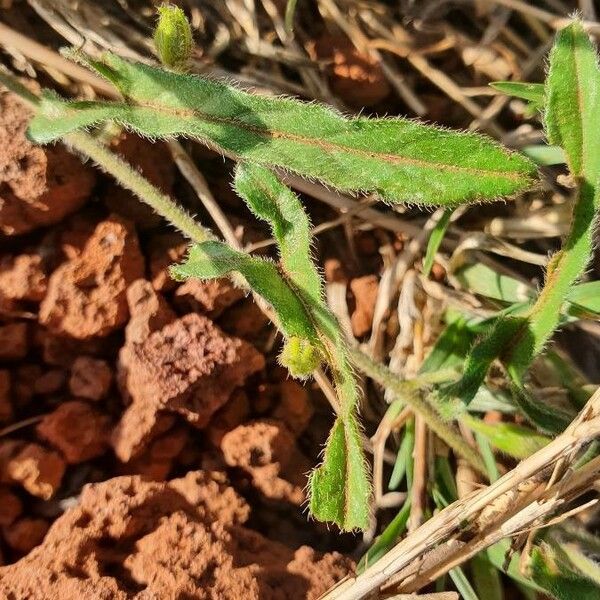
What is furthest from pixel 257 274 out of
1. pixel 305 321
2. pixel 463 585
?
pixel 463 585

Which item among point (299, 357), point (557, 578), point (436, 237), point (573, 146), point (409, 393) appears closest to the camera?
point (299, 357)

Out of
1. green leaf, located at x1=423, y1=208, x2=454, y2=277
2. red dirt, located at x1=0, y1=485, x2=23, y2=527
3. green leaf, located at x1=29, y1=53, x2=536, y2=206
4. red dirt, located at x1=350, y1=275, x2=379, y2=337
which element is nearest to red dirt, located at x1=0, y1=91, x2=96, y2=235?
green leaf, located at x1=29, y1=53, x2=536, y2=206

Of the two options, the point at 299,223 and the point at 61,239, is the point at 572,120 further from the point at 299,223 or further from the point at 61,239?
the point at 61,239

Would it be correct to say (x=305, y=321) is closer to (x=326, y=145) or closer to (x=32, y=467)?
(x=326, y=145)

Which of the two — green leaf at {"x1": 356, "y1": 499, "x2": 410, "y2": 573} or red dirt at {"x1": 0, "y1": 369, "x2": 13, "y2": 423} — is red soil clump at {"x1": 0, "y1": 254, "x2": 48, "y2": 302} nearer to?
red dirt at {"x1": 0, "y1": 369, "x2": 13, "y2": 423}

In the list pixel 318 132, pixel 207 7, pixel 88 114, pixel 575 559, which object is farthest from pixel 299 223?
pixel 575 559

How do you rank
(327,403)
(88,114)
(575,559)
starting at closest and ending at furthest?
(88,114) → (575,559) → (327,403)
